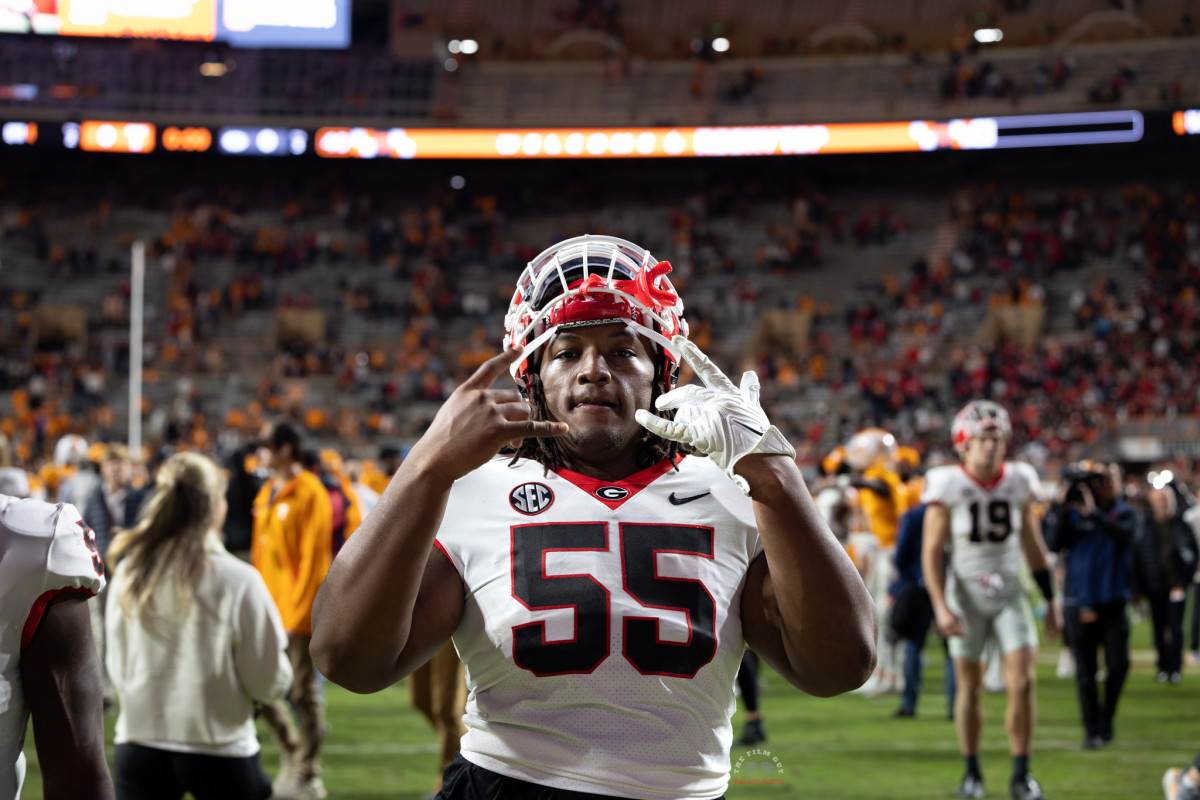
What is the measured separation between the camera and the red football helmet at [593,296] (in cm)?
223

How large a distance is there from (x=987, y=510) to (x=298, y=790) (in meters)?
4.02

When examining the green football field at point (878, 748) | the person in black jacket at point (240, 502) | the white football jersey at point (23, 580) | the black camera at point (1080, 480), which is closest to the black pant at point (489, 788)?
the white football jersey at point (23, 580)

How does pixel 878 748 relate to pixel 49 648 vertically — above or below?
below

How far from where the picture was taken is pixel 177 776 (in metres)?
4.12

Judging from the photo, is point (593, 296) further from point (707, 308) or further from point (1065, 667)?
point (707, 308)

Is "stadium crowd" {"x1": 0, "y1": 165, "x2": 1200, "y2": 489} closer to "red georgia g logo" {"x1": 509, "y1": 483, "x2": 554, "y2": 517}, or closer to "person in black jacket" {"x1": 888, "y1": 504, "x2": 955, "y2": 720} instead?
"person in black jacket" {"x1": 888, "y1": 504, "x2": 955, "y2": 720}

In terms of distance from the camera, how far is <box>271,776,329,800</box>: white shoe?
626cm

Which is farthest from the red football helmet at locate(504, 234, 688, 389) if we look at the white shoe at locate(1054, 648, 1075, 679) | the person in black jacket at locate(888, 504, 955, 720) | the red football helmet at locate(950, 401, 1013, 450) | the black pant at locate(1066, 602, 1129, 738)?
the white shoe at locate(1054, 648, 1075, 679)

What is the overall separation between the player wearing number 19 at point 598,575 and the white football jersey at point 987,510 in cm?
487

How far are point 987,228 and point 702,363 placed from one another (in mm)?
30212

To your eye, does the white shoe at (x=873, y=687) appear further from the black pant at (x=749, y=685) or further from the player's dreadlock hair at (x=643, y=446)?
the player's dreadlock hair at (x=643, y=446)

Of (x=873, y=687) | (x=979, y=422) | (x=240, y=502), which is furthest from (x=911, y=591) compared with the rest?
(x=240, y=502)

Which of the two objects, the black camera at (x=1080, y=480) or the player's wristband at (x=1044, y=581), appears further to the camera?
the black camera at (x=1080, y=480)

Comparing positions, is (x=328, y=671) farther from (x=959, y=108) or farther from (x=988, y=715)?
(x=959, y=108)
